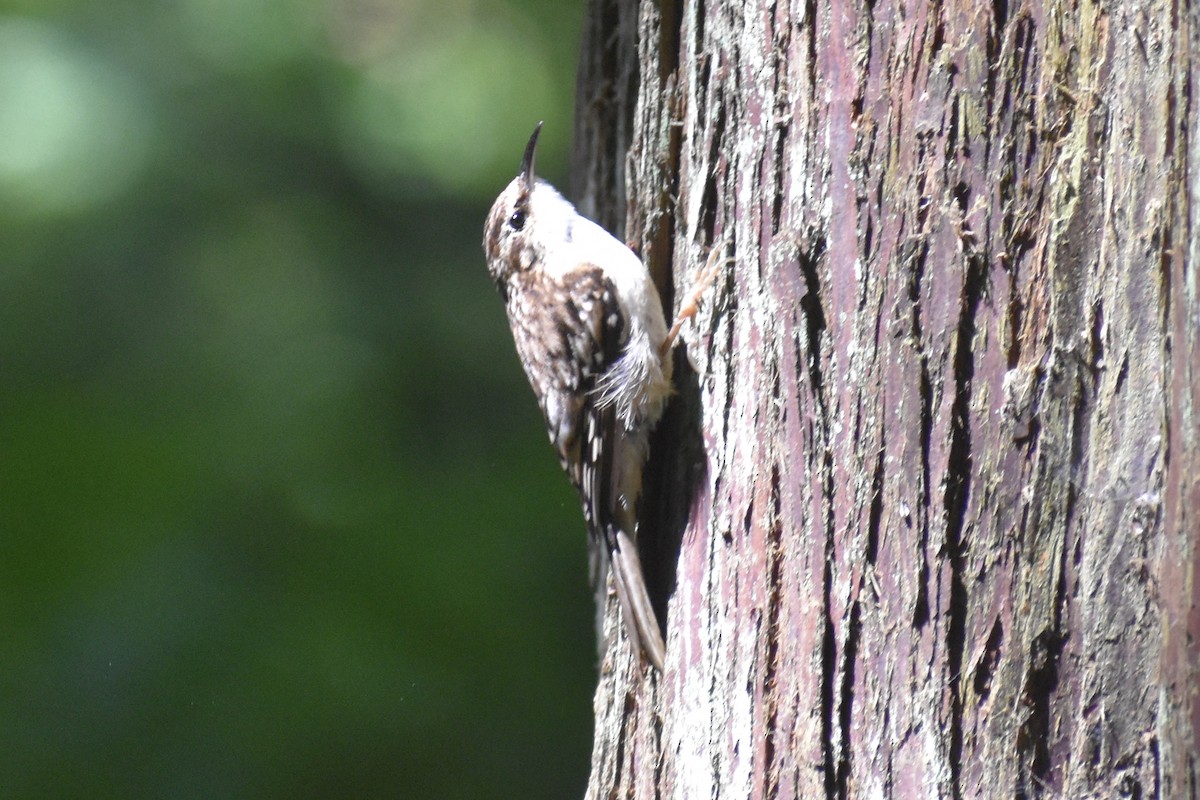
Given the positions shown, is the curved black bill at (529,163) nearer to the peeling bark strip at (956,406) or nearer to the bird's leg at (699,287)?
the bird's leg at (699,287)

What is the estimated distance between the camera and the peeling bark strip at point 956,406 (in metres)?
A: 1.50

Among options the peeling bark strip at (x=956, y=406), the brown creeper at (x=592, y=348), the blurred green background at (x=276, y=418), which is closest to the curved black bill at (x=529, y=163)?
the brown creeper at (x=592, y=348)

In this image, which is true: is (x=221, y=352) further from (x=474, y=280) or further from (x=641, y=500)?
(x=641, y=500)

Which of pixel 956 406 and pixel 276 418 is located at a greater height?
pixel 956 406

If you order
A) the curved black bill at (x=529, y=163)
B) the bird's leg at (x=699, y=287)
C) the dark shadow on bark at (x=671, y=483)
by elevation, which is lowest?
the dark shadow on bark at (x=671, y=483)

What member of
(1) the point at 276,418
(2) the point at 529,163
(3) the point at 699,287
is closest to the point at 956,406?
(3) the point at 699,287

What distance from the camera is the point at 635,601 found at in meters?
2.23

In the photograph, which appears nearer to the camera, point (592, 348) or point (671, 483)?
point (671, 483)

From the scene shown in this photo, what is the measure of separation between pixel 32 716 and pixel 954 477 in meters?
2.87

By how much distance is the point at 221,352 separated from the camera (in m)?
3.81

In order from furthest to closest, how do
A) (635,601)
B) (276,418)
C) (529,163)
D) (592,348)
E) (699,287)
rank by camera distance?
(276,418) < (529,163) < (592,348) < (635,601) < (699,287)

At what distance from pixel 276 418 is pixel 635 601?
1898 millimetres

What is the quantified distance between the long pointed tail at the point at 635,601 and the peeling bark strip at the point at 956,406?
0.20 meters

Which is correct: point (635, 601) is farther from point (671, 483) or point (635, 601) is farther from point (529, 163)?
point (529, 163)
